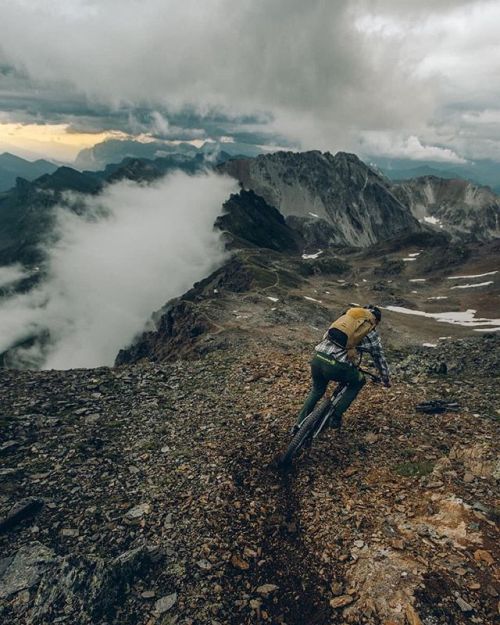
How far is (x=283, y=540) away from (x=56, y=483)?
6.46 m

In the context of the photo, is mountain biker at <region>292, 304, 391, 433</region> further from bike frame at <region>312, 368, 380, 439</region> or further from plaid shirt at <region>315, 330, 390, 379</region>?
bike frame at <region>312, 368, 380, 439</region>

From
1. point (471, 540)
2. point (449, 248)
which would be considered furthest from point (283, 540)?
point (449, 248)

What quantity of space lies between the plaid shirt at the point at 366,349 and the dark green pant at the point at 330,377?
0.17m

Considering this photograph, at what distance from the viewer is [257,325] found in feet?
182

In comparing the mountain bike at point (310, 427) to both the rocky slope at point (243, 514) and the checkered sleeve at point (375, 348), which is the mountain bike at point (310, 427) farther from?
the rocky slope at point (243, 514)

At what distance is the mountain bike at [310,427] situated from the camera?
1222cm

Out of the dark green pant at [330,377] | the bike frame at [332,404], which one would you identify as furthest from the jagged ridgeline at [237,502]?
the dark green pant at [330,377]

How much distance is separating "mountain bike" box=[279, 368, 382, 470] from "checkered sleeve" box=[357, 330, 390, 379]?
15.2 inches

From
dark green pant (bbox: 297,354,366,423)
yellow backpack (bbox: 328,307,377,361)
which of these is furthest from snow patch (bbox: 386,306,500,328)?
yellow backpack (bbox: 328,307,377,361)

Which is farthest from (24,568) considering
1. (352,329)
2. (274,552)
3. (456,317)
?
(456,317)

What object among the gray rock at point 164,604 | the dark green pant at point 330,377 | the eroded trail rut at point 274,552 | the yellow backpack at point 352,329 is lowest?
the gray rock at point 164,604

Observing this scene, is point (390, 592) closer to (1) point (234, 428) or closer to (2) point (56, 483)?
(1) point (234, 428)

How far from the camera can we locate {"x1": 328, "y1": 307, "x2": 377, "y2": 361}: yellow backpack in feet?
38.9

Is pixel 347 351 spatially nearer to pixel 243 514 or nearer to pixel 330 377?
pixel 330 377
